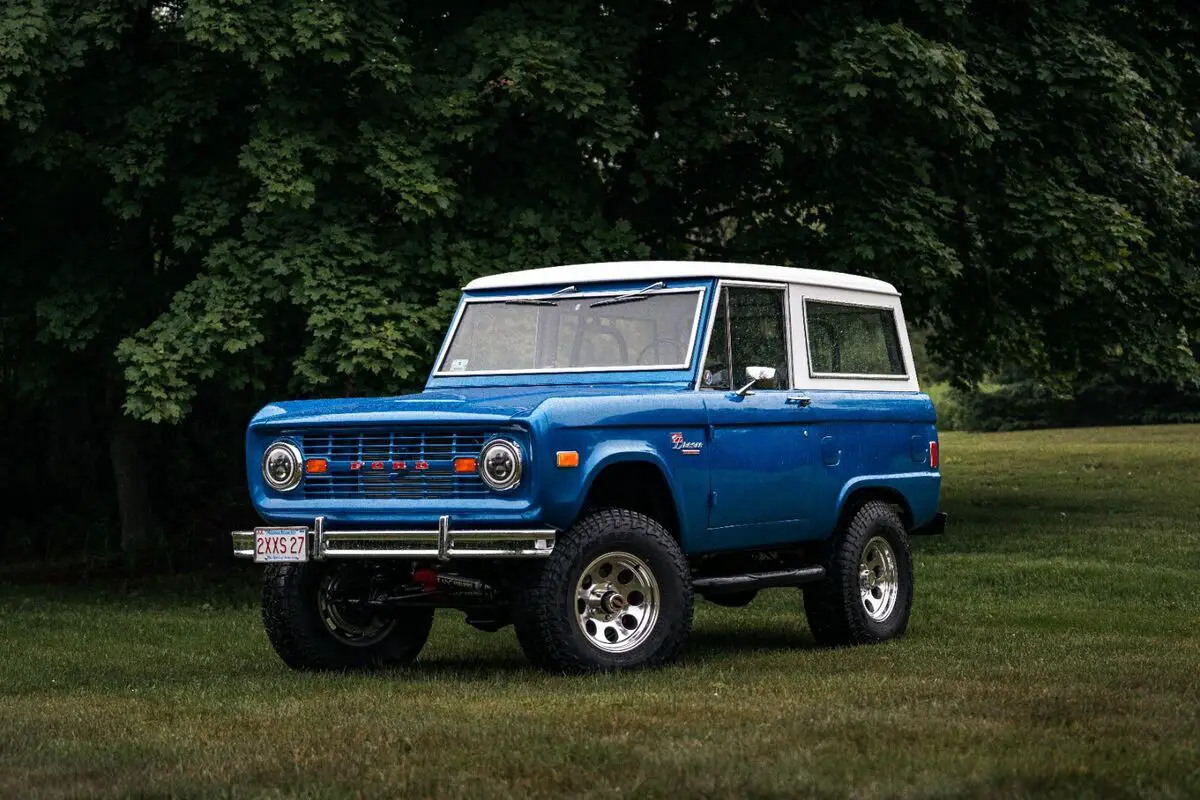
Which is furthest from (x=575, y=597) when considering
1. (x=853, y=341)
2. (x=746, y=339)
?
(x=853, y=341)

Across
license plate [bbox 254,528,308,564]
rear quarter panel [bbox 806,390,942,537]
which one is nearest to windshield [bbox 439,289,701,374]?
rear quarter panel [bbox 806,390,942,537]

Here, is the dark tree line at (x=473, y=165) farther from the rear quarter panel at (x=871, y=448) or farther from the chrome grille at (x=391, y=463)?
the chrome grille at (x=391, y=463)

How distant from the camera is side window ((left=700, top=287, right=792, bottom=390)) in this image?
10914mm

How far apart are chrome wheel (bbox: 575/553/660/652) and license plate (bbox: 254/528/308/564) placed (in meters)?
1.45

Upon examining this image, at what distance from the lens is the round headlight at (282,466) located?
34.0 ft

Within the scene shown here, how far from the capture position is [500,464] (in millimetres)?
9656

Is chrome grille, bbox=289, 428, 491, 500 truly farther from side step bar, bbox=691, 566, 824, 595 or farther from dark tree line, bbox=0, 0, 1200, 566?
dark tree line, bbox=0, 0, 1200, 566

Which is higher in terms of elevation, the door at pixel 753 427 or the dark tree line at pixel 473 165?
the dark tree line at pixel 473 165

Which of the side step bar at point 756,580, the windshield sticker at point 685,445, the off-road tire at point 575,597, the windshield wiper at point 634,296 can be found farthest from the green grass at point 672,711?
the windshield wiper at point 634,296

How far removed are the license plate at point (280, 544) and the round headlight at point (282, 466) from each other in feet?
1.14

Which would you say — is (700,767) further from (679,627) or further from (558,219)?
(558,219)

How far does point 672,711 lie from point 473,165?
36.3ft

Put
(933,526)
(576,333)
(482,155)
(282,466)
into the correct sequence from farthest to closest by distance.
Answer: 1. (482,155)
2. (933,526)
3. (576,333)
4. (282,466)

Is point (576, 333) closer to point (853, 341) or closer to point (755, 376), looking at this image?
point (755, 376)
